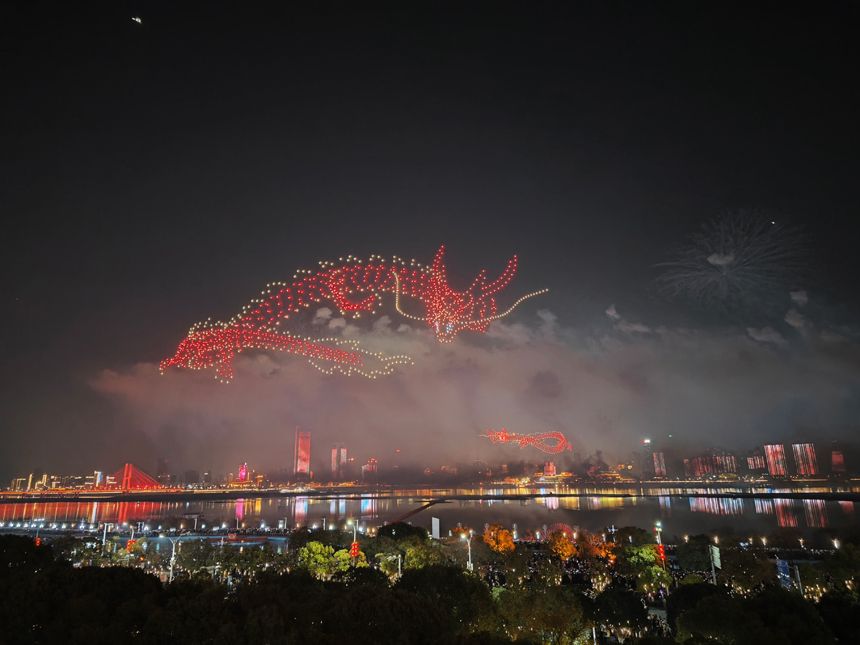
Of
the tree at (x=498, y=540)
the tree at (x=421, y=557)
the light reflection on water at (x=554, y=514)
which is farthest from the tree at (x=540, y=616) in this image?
the light reflection on water at (x=554, y=514)

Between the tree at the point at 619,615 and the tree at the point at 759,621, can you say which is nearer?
the tree at the point at 759,621

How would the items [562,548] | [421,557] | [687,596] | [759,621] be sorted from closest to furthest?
[759,621], [687,596], [421,557], [562,548]

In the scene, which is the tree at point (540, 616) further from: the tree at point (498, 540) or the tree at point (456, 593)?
the tree at point (498, 540)

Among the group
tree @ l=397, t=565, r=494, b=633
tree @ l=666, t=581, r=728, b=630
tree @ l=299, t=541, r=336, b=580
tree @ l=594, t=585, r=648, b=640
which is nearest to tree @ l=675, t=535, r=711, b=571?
tree @ l=666, t=581, r=728, b=630

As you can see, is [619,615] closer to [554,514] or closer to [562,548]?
[562,548]

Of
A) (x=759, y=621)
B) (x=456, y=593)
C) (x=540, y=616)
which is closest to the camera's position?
(x=759, y=621)

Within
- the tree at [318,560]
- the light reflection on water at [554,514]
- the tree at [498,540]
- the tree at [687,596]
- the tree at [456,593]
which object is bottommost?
the light reflection on water at [554,514]

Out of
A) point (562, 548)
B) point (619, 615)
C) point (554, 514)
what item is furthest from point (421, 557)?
point (554, 514)

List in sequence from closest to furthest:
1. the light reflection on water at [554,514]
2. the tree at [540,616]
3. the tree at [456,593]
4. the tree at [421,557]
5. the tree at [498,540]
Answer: the tree at [456,593] → the tree at [540,616] → the tree at [421,557] → the tree at [498,540] → the light reflection on water at [554,514]

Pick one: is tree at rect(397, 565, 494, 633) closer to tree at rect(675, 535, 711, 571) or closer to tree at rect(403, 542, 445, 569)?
tree at rect(403, 542, 445, 569)

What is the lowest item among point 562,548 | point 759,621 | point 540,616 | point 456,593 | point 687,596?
point 562,548

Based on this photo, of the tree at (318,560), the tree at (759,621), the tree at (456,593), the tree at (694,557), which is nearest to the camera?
the tree at (759,621)

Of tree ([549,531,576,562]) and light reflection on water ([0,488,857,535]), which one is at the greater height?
tree ([549,531,576,562])
